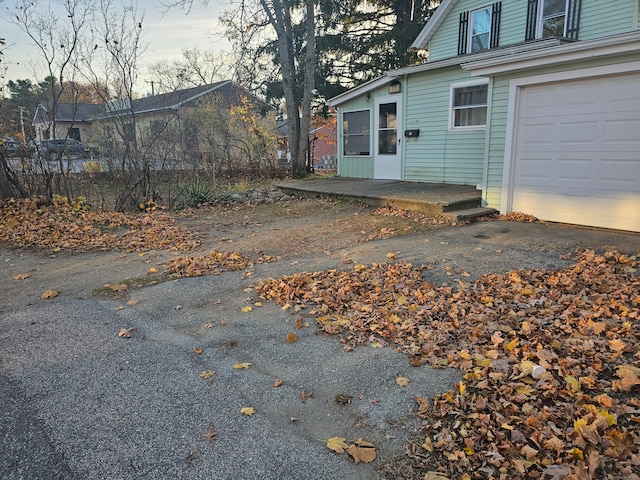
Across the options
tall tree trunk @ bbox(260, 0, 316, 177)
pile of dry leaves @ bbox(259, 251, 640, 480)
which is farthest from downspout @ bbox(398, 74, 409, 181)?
pile of dry leaves @ bbox(259, 251, 640, 480)

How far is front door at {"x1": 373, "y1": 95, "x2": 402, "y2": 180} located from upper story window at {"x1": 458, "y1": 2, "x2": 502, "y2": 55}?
3.16 metres

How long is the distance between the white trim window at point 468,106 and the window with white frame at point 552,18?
2.93 metres

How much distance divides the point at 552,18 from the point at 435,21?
12.4ft

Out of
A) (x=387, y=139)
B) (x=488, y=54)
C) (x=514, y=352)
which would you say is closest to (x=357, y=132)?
(x=387, y=139)

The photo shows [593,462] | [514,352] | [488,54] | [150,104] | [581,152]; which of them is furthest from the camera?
[150,104]

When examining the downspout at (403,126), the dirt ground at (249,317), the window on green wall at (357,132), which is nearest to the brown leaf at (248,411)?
the dirt ground at (249,317)

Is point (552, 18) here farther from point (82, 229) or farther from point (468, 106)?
point (82, 229)

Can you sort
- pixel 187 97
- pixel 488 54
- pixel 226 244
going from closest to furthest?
pixel 226 244, pixel 488 54, pixel 187 97

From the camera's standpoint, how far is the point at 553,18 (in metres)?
10.8

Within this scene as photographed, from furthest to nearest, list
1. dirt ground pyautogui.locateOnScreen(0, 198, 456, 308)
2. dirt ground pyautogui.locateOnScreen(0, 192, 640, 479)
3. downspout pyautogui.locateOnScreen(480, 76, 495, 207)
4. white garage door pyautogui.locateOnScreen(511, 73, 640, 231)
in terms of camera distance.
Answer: downspout pyautogui.locateOnScreen(480, 76, 495, 207)
white garage door pyautogui.locateOnScreen(511, 73, 640, 231)
dirt ground pyautogui.locateOnScreen(0, 198, 456, 308)
dirt ground pyautogui.locateOnScreen(0, 192, 640, 479)

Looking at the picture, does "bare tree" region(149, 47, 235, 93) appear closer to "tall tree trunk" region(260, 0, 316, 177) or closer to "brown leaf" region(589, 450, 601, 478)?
"tall tree trunk" region(260, 0, 316, 177)

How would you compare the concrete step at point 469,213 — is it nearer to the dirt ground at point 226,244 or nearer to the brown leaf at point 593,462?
the dirt ground at point 226,244

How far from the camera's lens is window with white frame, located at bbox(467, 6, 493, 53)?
1235 centimetres

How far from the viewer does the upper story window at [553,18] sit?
10.3 m
